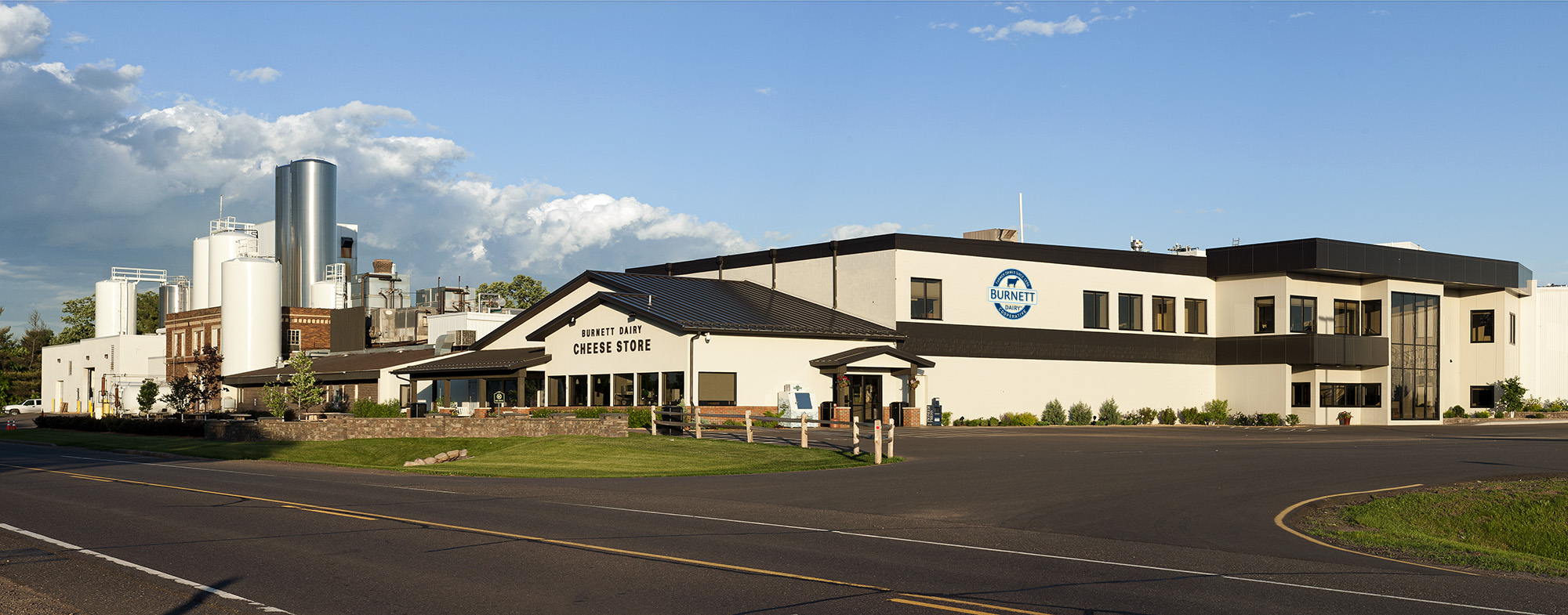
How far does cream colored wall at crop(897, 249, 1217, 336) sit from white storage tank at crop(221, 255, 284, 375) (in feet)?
151

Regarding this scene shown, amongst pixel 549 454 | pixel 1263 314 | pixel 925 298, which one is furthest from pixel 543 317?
pixel 1263 314

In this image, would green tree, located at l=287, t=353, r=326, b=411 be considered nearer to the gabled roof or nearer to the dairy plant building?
the dairy plant building

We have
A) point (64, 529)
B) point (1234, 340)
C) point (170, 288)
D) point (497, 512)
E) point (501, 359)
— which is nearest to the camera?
point (64, 529)

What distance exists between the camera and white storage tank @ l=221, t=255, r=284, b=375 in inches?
2924

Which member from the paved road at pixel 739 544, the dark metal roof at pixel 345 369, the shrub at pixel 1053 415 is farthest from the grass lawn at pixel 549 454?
the shrub at pixel 1053 415

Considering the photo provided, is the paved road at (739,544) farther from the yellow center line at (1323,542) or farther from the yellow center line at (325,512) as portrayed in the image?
the yellow center line at (1323,542)

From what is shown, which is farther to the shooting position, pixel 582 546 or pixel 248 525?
pixel 248 525

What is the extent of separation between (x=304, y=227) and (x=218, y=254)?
728cm

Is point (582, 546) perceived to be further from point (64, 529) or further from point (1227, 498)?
point (1227, 498)

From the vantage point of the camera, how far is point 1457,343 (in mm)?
62812

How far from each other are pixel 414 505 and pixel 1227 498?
12997 millimetres

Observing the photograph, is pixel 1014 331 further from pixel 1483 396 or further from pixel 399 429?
pixel 1483 396

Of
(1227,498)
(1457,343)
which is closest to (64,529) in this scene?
(1227,498)

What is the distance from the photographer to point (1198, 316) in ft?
191
